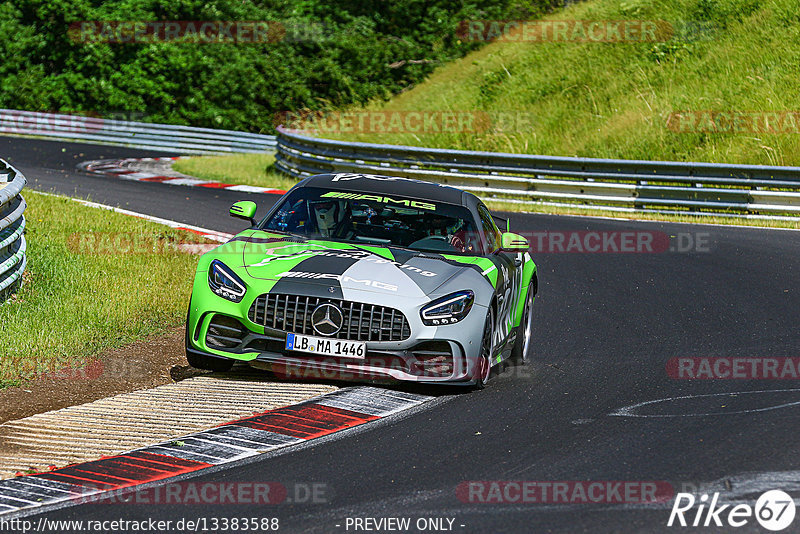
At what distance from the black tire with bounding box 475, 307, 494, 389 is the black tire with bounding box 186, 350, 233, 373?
5.72ft

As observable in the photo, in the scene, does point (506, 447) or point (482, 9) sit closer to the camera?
point (506, 447)

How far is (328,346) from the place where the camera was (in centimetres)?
749

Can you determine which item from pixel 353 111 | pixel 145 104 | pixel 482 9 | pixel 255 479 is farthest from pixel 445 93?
pixel 255 479

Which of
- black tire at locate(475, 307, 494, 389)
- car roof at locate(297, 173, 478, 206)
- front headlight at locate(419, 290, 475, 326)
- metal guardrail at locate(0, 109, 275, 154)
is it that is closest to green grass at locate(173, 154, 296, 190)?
metal guardrail at locate(0, 109, 275, 154)

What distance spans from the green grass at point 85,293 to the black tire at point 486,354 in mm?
3058

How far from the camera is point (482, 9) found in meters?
42.4

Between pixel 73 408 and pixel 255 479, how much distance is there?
2027 mm

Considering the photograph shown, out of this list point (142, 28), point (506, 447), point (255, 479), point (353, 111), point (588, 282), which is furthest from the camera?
point (142, 28)

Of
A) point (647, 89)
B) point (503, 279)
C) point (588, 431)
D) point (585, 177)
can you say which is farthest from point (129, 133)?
point (588, 431)

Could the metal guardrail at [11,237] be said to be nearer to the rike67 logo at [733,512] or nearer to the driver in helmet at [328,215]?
the driver in helmet at [328,215]

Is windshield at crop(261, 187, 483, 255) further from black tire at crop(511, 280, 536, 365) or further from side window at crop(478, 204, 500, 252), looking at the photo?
black tire at crop(511, 280, 536, 365)

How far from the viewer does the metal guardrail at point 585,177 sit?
63.4 ft

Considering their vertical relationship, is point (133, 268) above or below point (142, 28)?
below

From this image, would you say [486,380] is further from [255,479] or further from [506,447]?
[255,479]
